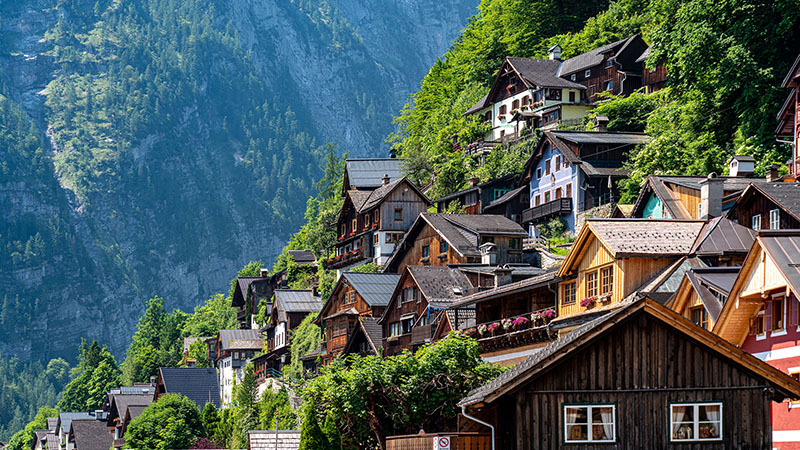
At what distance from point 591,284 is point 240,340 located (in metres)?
71.6

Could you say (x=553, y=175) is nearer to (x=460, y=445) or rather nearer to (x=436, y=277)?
(x=436, y=277)

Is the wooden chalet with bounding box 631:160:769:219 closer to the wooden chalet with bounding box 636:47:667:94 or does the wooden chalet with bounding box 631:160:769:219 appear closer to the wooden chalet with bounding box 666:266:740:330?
the wooden chalet with bounding box 666:266:740:330

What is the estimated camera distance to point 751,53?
63.4 metres

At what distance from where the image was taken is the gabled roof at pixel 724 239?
4078cm

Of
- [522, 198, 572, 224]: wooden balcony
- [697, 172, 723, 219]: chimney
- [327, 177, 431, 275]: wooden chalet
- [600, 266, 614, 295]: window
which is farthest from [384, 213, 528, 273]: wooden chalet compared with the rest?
[600, 266, 614, 295]: window

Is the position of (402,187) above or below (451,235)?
above

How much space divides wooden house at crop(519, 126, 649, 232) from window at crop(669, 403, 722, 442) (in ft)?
150

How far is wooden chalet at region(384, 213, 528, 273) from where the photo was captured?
70.4m

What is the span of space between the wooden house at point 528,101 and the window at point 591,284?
153ft

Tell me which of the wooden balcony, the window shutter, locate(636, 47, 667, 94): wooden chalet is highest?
locate(636, 47, 667, 94): wooden chalet

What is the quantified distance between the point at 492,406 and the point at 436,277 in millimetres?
33951

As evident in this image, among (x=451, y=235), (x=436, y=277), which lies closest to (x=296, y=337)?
(x=451, y=235)

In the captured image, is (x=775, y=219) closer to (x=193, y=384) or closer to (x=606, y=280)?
(x=606, y=280)

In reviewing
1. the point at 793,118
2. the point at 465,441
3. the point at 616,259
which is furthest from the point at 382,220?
the point at 465,441
